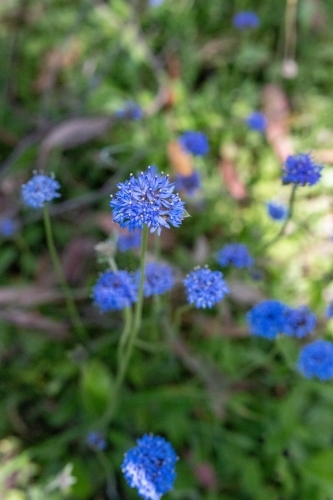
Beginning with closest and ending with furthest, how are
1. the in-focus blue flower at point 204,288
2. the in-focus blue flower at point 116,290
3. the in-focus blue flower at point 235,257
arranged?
the in-focus blue flower at point 204,288 < the in-focus blue flower at point 116,290 < the in-focus blue flower at point 235,257

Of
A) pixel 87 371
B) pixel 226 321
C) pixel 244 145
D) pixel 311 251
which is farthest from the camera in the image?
pixel 244 145

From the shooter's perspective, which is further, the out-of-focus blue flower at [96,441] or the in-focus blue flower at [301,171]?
the out-of-focus blue flower at [96,441]

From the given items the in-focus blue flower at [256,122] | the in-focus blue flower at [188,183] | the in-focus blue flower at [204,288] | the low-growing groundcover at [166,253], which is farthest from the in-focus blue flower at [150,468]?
the in-focus blue flower at [256,122]

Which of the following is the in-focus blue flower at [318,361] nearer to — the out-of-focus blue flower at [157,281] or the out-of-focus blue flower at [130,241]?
the out-of-focus blue flower at [157,281]

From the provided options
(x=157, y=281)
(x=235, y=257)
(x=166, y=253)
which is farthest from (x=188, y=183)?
(x=157, y=281)

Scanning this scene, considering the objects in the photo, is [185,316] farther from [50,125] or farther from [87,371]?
[50,125]

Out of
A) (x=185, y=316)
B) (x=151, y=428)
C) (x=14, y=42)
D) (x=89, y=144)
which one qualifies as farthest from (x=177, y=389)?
(x=14, y=42)

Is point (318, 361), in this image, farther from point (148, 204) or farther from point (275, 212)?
point (148, 204)
